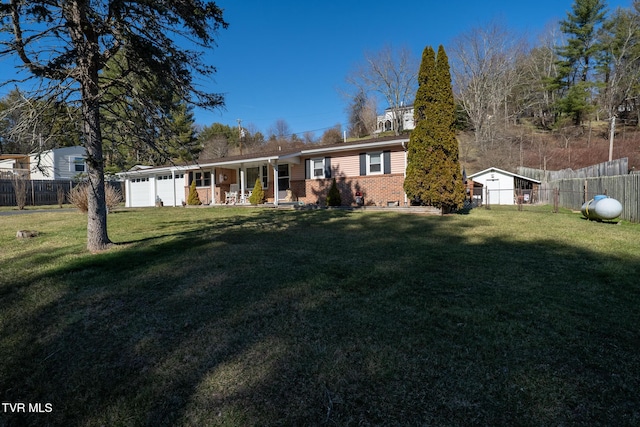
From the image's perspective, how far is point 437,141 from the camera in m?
11.9

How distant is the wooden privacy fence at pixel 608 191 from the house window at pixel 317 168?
10.7 metres

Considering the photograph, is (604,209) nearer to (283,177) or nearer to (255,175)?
(283,177)

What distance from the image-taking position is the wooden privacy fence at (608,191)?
10251 mm

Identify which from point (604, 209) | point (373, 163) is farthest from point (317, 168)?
point (604, 209)

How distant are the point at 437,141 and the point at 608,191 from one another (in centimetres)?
693

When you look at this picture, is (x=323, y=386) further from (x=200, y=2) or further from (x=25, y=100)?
(x=200, y=2)

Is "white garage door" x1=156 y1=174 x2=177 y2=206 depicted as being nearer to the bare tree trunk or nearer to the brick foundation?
the brick foundation

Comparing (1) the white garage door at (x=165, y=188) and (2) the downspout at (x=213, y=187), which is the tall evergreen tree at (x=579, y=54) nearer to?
(2) the downspout at (x=213, y=187)

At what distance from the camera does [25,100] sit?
17.6ft

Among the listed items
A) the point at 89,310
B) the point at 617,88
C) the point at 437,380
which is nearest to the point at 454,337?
the point at 437,380

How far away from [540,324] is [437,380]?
1462 millimetres

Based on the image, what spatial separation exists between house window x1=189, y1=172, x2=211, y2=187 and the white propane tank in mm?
18941

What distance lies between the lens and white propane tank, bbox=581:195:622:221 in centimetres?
962

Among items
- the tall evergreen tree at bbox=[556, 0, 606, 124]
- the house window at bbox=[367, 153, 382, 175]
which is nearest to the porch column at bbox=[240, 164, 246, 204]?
the house window at bbox=[367, 153, 382, 175]
